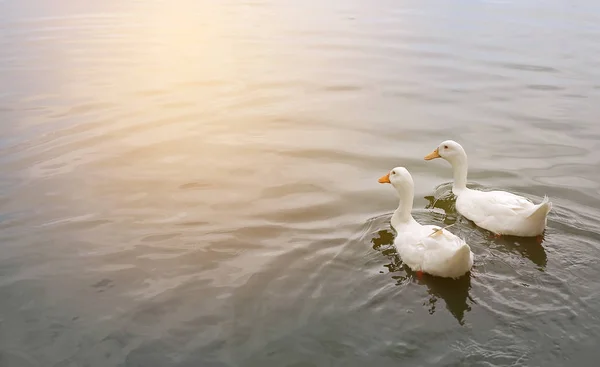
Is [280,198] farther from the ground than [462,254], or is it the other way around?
[462,254]

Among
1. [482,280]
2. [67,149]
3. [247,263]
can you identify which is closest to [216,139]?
[67,149]

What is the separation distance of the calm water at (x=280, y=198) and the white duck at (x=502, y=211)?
204 millimetres

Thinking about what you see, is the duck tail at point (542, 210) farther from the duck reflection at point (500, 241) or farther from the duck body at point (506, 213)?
the duck reflection at point (500, 241)

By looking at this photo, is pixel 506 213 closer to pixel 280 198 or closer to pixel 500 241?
pixel 500 241

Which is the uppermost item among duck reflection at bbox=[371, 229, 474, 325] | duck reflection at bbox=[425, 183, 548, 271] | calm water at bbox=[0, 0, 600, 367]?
calm water at bbox=[0, 0, 600, 367]

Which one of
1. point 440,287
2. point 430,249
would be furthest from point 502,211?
point 440,287

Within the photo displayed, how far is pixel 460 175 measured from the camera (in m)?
8.52

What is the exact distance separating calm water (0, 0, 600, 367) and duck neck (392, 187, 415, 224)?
0.32 m

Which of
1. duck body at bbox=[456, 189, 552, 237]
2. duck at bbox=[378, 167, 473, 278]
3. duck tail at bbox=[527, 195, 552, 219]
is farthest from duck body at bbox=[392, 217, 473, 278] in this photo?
duck tail at bbox=[527, 195, 552, 219]

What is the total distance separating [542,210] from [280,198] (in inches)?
137

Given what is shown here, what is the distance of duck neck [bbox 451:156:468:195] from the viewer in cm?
850

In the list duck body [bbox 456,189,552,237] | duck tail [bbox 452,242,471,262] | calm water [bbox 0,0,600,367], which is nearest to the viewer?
calm water [bbox 0,0,600,367]

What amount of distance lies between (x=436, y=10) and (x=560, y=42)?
702cm

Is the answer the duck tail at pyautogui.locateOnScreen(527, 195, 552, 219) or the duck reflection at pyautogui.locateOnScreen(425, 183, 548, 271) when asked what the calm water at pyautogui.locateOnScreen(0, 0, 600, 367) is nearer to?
the duck reflection at pyautogui.locateOnScreen(425, 183, 548, 271)
